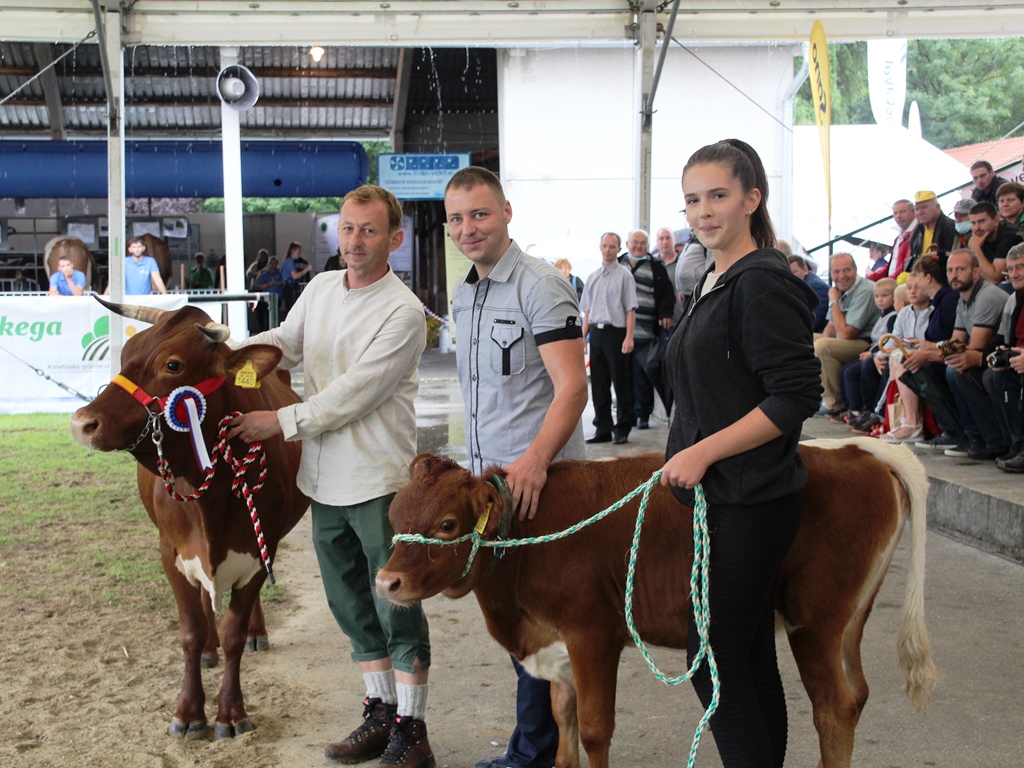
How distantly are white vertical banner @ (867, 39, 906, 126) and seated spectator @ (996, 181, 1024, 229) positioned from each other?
20444 millimetres

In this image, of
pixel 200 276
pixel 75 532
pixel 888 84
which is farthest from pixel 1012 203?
pixel 888 84

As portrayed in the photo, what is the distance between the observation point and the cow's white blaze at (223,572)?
12.8ft

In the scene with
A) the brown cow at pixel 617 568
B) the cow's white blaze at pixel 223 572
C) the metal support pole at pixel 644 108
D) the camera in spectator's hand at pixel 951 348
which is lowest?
the cow's white blaze at pixel 223 572

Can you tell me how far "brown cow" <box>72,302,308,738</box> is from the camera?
349 centimetres

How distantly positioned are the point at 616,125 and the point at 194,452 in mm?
16602

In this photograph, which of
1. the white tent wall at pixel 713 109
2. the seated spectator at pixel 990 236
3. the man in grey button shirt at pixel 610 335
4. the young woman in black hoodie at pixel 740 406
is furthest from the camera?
the white tent wall at pixel 713 109

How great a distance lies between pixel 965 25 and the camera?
1043 centimetres

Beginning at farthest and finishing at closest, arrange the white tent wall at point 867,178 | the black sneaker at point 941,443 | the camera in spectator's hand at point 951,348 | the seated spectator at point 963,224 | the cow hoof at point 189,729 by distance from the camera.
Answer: the white tent wall at point 867,178 < the seated spectator at point 963,224 < the black sneaker at point 941,443 < the camera in spectator's hand at point 951,348 < the cow hoof at point 189,729

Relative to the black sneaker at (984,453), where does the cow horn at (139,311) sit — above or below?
above

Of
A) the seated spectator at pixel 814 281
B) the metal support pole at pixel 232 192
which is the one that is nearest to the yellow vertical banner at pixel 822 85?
the seated spectator at pixel 814 281

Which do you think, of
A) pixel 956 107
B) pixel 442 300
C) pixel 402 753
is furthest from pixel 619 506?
pixel 956 107

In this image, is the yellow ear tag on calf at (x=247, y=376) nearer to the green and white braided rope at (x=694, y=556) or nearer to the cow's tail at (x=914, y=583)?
the green and white braided rope at (x=694, y=556)

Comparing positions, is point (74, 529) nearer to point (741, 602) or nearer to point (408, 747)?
point (408, 747)

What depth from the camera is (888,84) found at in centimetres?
2855
